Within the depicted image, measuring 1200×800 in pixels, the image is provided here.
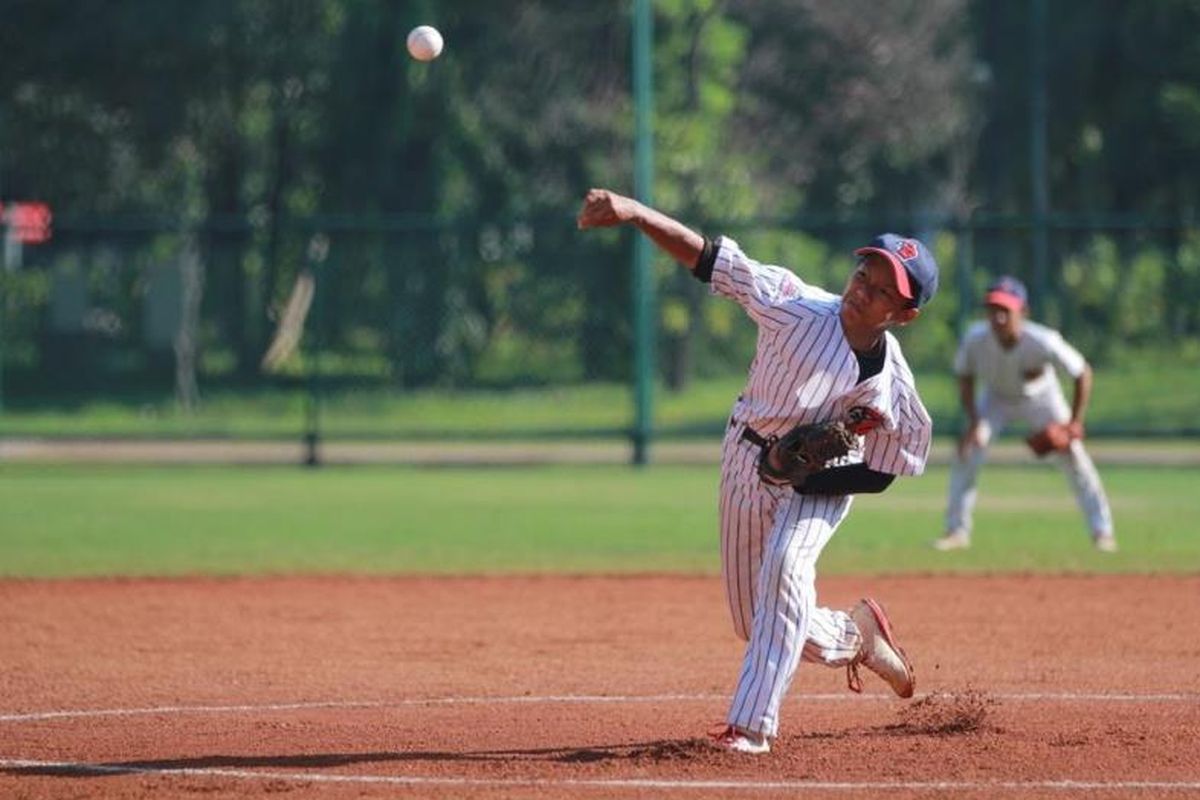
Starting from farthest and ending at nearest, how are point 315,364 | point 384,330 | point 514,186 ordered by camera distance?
point 514,186, point 384,330, point 315,364

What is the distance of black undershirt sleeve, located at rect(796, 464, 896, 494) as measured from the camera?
23.4ft

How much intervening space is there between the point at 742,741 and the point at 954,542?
8153 mm

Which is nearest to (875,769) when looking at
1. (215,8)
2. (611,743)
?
(611,743)

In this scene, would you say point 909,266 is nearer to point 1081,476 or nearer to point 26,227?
point 1081,476

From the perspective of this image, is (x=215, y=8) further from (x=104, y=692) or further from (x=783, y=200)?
(x=104, y=692)

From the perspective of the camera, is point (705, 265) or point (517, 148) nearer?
point (705, 265)

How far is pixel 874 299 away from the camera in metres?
6.96

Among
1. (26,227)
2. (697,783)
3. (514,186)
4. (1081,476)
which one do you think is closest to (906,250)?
(697,783)

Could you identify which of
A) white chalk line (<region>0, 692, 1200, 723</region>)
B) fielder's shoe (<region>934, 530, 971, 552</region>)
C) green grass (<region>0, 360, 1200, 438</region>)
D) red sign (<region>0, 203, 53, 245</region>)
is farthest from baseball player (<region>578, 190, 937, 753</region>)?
red sign (<region>0, 203, 53, 245</region>)

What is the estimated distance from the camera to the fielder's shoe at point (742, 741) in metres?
7.15

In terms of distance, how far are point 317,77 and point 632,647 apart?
25.7 metres

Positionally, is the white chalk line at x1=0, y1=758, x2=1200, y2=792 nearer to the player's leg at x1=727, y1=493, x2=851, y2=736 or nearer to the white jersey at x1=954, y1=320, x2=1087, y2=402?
the player's leg at x1=727, y1=493, x2=851, y2=736

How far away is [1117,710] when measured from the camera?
333 inches

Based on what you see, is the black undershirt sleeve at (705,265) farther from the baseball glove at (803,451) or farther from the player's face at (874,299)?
the baseball glove at (803,451)
